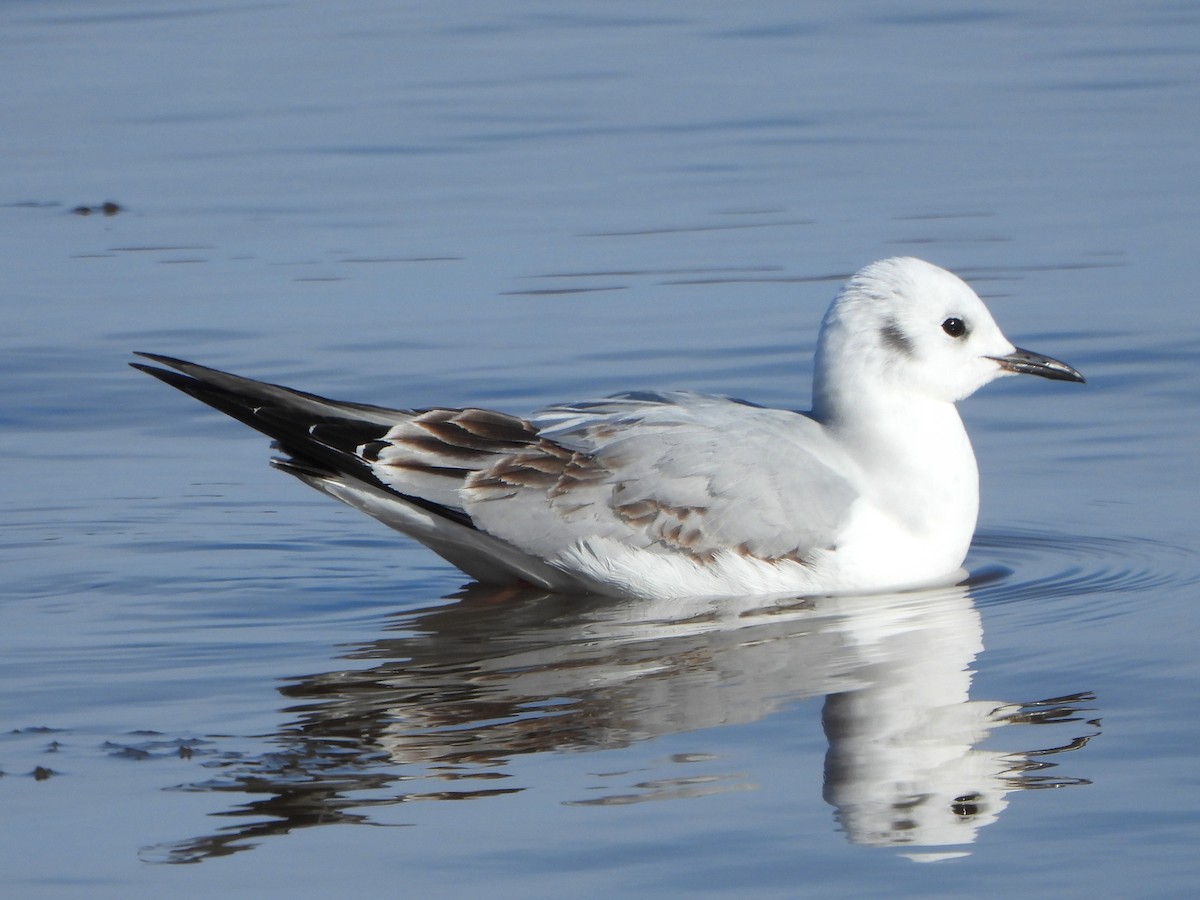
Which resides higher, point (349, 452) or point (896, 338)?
point (896, 338)

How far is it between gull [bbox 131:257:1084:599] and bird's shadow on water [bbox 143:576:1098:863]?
15 centimetres

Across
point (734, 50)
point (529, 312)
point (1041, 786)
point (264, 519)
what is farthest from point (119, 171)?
point (1041, 786)

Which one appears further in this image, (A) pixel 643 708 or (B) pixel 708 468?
(B) pixel 708 468

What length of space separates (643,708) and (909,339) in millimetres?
2099

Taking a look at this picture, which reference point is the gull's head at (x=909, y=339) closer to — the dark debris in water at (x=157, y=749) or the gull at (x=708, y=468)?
the gull at (x=708, y=468)

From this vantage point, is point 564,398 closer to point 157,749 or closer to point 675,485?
point 675,485

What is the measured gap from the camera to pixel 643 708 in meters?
5.99

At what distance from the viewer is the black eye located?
7.59 meters

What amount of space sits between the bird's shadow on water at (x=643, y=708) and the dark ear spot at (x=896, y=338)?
0.83 meters

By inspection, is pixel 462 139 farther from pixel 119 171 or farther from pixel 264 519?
pixel 264 519

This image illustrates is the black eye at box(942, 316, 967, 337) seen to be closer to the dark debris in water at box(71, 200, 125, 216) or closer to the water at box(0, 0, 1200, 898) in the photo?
the water at box(0, 0, 1200, 898)

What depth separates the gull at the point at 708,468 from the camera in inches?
285

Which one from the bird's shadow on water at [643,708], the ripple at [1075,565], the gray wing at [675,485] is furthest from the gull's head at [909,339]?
the bird's shadow on water at [643,708]

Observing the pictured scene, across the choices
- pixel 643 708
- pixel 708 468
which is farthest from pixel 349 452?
pixel 643 708
